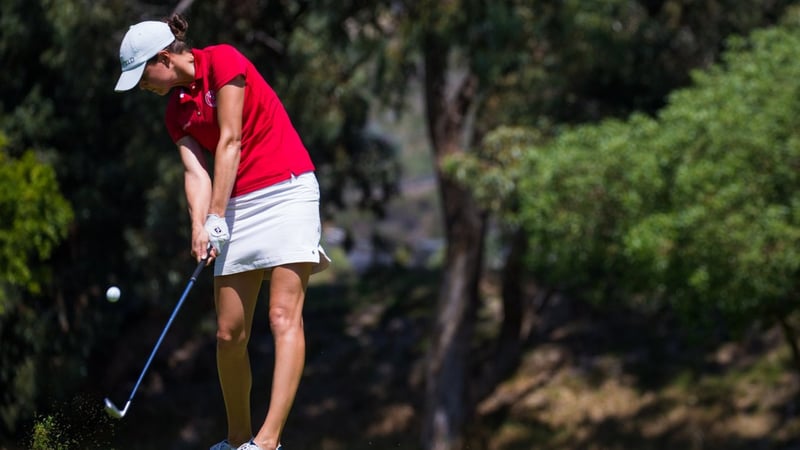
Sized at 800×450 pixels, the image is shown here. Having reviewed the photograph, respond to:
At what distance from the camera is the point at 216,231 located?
4840 millimetres

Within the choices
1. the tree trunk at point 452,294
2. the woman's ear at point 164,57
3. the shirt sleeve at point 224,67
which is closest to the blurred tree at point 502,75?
the tree trunk at point 452,294

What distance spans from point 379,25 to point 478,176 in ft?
8.87

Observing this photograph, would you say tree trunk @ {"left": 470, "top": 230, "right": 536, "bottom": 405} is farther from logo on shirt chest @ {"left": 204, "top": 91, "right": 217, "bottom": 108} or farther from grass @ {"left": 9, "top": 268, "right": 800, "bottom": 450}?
logo on shirt chest @ {"left": 204, "top": 91, "right": 217, "bottom": 108}

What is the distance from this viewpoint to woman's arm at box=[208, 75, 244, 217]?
486 cm

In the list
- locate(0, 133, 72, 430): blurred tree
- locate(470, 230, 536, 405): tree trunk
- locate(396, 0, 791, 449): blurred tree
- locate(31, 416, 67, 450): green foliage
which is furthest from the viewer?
locate(470, 230, 536, 405): tree trunk

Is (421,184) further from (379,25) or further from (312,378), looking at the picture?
(379,25)

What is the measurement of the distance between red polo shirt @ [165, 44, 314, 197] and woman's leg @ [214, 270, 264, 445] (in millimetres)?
382

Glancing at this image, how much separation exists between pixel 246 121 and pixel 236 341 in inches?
36.2

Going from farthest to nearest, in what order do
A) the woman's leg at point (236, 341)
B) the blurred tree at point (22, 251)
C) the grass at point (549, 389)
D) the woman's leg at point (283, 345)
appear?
the grass at point (549, 389), the blurred tree at point (22, 251), the woman's leg at point (236, 341), the woman's leg at point (283, 345)

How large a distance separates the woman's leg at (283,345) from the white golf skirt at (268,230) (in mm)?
74

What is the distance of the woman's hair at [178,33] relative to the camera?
4961 millimetres

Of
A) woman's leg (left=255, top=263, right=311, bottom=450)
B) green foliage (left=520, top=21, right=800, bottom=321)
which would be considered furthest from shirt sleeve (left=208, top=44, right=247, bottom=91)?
green foliage (left=520, top=21, right=800, bottom=321)

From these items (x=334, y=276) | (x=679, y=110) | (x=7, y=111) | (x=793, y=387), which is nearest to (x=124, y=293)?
(x=7, y=111)

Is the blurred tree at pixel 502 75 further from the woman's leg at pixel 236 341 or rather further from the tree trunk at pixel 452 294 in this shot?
the woman's leg at pixel 236 341
